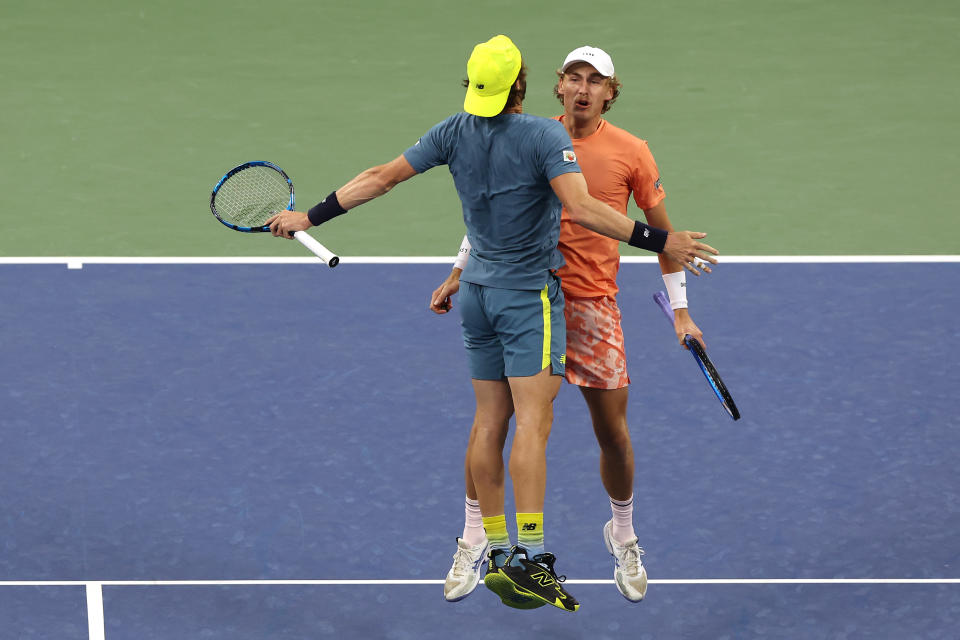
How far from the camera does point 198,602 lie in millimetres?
8492

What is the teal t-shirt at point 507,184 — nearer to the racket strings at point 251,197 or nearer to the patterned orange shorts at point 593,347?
the patterned orange shorts at point 593,347

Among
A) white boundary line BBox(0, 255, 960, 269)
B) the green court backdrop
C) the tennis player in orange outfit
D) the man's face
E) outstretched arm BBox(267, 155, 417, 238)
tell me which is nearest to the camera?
outstretched arm BBox(267, 155, 417, 238)

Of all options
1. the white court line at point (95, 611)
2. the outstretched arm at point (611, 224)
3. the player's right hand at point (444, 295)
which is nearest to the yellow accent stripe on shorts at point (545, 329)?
the outstretched arm at point (611, 224)

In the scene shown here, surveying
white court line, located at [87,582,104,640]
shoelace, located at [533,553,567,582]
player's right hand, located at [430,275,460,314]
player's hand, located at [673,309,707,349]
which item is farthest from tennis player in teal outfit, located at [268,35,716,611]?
white court line, located at [87,582,104,640]

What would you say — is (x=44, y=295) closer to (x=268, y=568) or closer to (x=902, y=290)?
(x=268, y=568)

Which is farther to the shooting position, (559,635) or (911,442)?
(911,442)

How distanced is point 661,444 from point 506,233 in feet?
10.4

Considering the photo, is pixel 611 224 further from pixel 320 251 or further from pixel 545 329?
pixel 320 251

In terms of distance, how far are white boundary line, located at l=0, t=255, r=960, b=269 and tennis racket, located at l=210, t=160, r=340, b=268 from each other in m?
4.03

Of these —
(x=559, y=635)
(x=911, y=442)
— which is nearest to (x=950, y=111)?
(x=911, y=442)

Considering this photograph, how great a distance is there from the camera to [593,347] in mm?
8023

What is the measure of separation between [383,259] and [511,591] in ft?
19.7

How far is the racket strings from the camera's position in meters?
8.43

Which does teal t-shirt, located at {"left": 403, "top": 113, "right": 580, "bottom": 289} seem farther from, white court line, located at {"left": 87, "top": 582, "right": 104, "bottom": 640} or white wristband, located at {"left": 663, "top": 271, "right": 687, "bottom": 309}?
white court line, located at {"left": 87, "top": 582, "right": 104, "bottom": 640}
